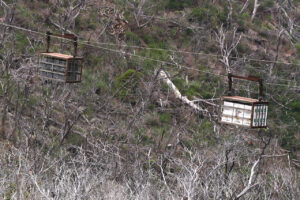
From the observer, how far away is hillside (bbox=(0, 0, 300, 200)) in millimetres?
14250

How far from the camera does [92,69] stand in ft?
70.1

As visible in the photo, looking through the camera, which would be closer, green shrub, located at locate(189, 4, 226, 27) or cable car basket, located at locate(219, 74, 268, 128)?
cable car basket, located at locate(219, 74, 268, 128)

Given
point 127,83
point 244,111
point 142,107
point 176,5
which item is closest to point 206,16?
point 176,5

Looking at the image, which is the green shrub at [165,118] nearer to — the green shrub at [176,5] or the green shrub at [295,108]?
the green shrub at [295,108]

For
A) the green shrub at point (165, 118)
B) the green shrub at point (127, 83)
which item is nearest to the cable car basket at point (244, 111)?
the green shrub at point (127, 83)

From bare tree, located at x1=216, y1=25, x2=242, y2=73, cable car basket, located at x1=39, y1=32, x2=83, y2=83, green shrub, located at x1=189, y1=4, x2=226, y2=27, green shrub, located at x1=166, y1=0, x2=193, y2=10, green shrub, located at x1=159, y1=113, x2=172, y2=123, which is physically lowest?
green shrub, located at x1=159, y1=113, x2=172, y2=123

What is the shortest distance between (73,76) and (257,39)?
66.9ft

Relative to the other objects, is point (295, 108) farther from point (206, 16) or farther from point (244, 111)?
point (244, 111)

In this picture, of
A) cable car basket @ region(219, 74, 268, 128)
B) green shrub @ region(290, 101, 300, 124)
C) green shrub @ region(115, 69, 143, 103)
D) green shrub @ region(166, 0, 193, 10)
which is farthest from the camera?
green shrub @ region(166, 0, 193, 10)

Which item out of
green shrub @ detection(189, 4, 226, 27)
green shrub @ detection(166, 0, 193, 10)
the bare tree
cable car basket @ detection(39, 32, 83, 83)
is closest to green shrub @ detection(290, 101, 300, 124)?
the bare tree

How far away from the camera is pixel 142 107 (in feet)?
58.1

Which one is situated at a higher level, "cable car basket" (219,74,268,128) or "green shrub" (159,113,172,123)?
"cable car basket" (219,74,268,128)

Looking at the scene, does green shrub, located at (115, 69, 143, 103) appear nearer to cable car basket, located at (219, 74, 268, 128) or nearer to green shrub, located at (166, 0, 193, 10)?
green shrub, located at (166, 0, 193, 10)

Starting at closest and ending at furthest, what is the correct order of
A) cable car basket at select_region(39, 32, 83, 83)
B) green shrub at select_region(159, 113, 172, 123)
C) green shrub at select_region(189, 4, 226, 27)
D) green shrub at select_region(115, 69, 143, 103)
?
cable car basket at select_region(39, 32, 83, 83)
green shrub at select_region(115, 69, 143, 103)
green shrub at select_region(159, 113, 172, 123)
green shrub at select_region(189, 4, 226, 27)
